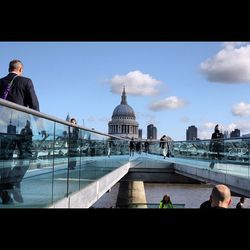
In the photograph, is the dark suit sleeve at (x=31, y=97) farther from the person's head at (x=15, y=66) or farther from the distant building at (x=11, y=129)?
the distant building at (x=11, y=129)

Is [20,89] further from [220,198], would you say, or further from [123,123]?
[123,123]

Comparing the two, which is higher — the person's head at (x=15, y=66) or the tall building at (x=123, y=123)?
the tall building at (x=123, y=123)

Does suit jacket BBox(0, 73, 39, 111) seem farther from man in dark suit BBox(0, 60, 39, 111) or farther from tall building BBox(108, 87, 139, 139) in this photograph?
tall building BBox(108, 87, 139, 139)

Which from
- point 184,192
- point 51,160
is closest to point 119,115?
point 184,192

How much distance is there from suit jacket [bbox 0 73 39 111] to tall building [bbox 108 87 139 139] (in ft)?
347

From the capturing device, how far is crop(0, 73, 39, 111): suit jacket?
5.22 meters

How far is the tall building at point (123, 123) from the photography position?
4588 inches

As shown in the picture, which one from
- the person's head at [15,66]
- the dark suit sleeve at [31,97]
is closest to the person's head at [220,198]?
the dark suit sleeve at [31,97]

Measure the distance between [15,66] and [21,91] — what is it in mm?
302

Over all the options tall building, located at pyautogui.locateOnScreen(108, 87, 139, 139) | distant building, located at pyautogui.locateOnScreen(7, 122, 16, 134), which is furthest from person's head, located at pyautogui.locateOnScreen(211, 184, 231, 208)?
tall building, located at pyautogui.locateOnScreen(108, 87, 139, 139)

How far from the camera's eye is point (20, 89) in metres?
5.23
